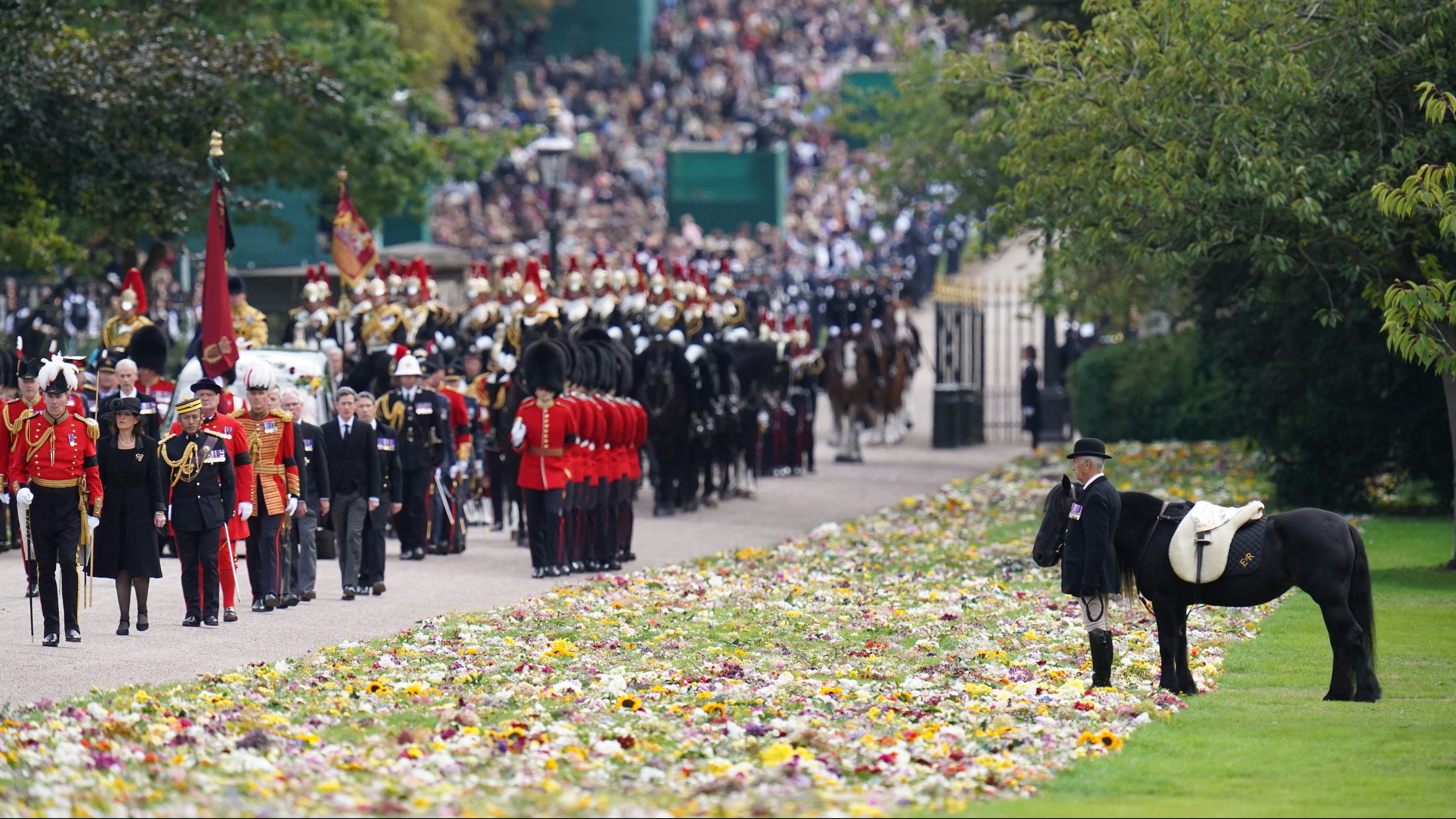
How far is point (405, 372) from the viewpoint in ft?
60.1

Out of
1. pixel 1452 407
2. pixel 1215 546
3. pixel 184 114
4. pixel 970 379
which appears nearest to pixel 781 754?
pixel 1215 546

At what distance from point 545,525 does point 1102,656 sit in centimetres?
707

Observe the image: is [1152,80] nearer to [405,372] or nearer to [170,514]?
[405,372]

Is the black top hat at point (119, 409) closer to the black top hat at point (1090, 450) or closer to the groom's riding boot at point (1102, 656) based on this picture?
the black top hat at point (1090, 450)

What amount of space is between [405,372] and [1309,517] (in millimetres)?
9391

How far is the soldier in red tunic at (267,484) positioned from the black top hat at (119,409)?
99 centimetres

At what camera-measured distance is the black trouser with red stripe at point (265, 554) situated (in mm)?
14945

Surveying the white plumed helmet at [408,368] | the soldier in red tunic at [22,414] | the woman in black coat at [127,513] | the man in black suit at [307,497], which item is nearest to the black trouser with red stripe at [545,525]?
the white plumed helmet at [408,368]

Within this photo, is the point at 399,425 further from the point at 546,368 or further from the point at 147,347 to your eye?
the point at 147,347

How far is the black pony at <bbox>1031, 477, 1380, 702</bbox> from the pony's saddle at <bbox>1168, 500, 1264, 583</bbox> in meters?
0.06

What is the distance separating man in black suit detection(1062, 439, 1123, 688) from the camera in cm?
1120

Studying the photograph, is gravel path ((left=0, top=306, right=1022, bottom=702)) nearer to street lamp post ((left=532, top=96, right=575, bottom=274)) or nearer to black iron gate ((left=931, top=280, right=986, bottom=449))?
street lamp post ((left=532, top=96, right=575, bottom=274))

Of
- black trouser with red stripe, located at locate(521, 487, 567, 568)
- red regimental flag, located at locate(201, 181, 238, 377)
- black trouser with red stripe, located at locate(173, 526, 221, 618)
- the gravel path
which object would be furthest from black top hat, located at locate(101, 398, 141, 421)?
black trouser with red stripe, located at locate(521, 487, 567, 568)

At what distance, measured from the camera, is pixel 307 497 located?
50.9ft
